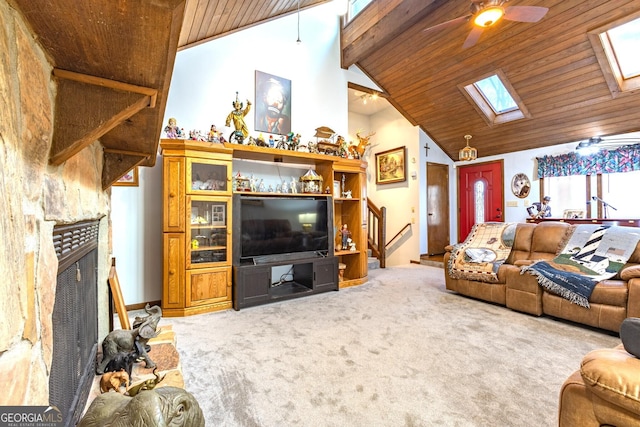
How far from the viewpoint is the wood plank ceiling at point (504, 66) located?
3.67 meters

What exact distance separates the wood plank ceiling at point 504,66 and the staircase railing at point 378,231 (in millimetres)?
2224

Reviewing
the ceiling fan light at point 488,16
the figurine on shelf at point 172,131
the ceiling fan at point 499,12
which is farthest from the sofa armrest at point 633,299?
the figurine on shelf at point 172,131

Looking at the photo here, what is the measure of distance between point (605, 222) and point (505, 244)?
1934mm

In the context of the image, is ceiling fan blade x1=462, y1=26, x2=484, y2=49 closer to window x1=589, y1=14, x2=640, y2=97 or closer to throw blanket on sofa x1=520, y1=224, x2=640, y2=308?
window x1=589, y1=14, x2=640, y2=97

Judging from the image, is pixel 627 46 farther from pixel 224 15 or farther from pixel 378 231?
pixel 224 15

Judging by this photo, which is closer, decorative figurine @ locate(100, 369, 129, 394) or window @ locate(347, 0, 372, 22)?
decorative figurine @ locate(100, 369, 129, 394)

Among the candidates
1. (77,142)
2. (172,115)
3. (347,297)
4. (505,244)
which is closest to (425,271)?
(505,244)

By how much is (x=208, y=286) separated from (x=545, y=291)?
3.67 metres

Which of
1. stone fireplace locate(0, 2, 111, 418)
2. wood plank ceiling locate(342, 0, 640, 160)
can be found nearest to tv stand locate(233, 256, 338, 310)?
stone fireplace locate(0, 2, 111, 418)

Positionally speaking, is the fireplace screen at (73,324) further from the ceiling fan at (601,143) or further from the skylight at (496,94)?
the ceiling fan at (601,143)

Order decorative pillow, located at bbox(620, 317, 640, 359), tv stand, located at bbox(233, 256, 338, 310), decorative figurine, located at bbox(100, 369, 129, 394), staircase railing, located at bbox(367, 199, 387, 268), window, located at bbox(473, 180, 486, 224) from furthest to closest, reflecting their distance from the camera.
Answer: window, located at bbox(473, 180, 486, 224) < staircase railing, located at bbox(367, 199, 387, 268) < tv stand, located at bbox(233, 256, 338, 310) < decorative figurine, located at bbox(100, 369, 129, 394) < decorative pillow, located at bbox(620, 317, 640, 359)

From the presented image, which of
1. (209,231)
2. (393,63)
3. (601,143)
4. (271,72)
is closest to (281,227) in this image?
(209,231)

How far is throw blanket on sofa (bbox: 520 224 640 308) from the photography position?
2766mm

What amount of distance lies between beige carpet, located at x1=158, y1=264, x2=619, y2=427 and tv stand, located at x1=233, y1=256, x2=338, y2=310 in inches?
6.9
